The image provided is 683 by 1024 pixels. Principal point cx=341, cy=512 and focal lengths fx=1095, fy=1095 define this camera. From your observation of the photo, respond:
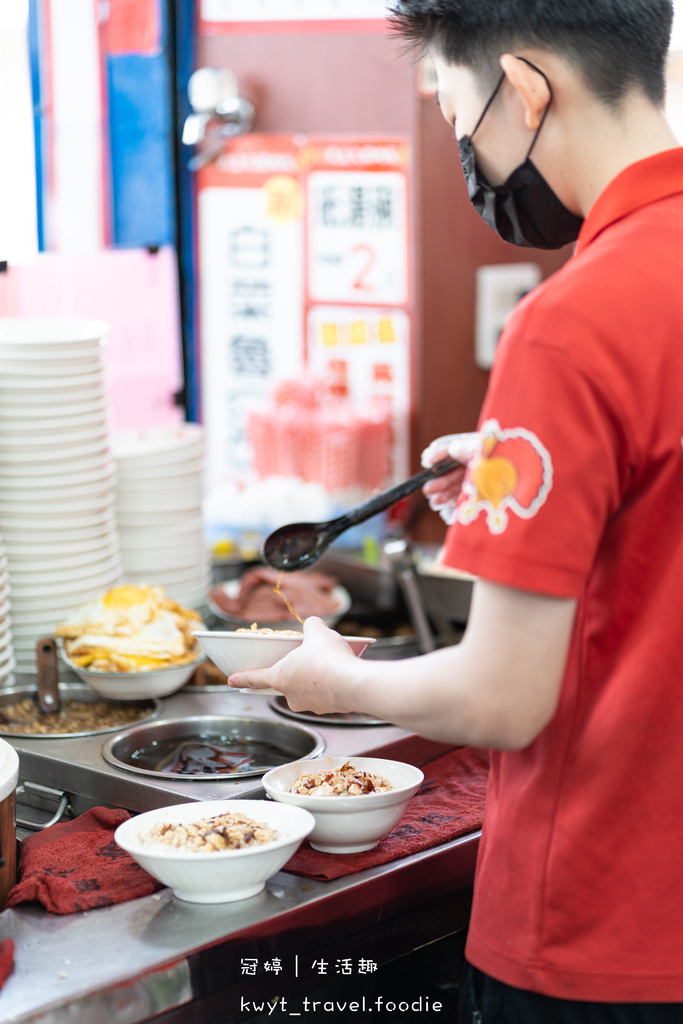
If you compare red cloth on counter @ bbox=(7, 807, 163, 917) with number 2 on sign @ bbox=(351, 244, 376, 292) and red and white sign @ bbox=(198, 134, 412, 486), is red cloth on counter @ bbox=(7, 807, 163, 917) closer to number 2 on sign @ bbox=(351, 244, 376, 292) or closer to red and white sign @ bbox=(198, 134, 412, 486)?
red and white sign @ bbox=(198, 134, 412, 486)

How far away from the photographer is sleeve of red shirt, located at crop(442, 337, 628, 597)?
0.94 meters

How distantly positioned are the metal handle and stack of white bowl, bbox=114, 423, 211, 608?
80cm

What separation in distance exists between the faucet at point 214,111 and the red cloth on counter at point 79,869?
2.72 m

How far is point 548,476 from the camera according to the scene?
94 centimetres

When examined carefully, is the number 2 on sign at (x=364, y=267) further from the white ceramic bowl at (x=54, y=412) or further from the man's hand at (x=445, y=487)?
the man's hand at (x=445, y=487)

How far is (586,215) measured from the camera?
1136mm

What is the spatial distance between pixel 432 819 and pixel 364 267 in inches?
102

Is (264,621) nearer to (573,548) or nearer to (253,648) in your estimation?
(253,648)

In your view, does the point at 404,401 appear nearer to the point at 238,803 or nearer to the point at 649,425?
the point at 238,803

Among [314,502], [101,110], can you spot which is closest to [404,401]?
[314,502]

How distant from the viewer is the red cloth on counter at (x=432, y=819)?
5.11ft

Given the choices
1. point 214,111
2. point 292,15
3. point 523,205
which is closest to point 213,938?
point 523,205

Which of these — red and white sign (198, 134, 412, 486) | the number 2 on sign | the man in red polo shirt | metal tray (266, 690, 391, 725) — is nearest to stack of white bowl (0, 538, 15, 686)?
metal tray (266, 690, 391, 725)

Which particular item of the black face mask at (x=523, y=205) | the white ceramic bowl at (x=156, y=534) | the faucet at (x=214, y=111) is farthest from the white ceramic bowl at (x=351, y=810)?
the faucet at (x=214, y=111)
